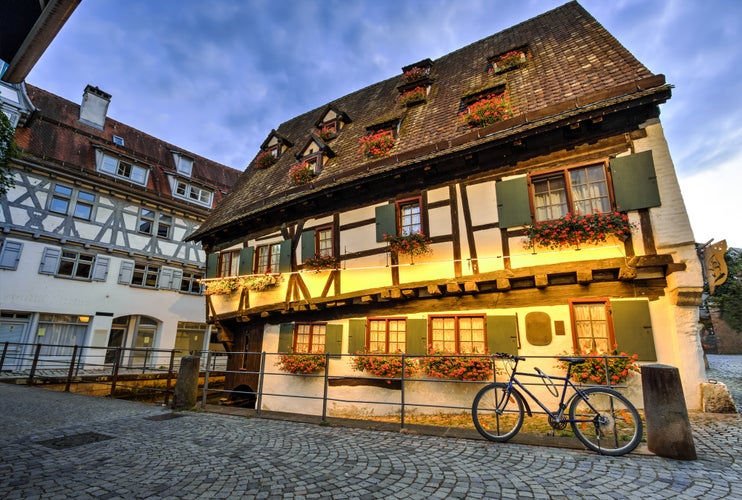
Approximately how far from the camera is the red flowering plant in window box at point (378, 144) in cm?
1090

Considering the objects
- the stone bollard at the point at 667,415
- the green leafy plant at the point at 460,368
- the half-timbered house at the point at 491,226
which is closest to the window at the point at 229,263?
the half-timbered house at the point at 491,226

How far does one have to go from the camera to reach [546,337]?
24.6 feet

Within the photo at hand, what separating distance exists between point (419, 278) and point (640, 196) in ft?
16.1

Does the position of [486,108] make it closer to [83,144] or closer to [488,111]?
[488,111]

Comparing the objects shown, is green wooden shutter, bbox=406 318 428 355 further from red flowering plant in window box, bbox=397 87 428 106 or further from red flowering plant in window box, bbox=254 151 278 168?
red flowering plant in window box, bbox=254 151 278 168

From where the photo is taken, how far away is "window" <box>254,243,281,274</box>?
40.4 feet

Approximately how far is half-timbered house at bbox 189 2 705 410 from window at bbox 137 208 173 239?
35.5ft

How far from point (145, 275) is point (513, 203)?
2055 centimetres

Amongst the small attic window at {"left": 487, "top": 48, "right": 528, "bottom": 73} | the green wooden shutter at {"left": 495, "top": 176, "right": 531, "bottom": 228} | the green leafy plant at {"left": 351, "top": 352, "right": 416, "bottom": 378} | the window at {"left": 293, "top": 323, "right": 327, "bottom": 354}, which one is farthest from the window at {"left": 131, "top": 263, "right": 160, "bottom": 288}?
the small attic window at {"left": 487, "top": 48, "right": 528, "bottom": 73}

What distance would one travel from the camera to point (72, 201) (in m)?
18.4

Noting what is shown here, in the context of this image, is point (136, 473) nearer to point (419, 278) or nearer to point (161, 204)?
point (419, 278)

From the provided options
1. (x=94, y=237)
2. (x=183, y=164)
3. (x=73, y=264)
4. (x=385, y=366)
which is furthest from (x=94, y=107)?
(x=385, y=366)

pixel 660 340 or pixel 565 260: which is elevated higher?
pixel 565 260

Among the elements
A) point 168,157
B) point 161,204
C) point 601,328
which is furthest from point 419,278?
point 168,157
